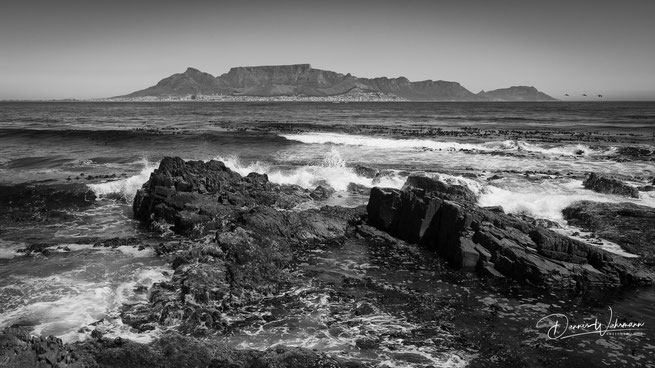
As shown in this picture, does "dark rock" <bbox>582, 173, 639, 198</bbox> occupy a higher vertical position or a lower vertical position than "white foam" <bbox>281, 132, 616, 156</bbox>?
lower

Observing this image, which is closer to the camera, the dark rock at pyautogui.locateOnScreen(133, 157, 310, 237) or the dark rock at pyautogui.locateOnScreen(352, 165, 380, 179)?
the dark rock at pyautogui.locateOnScreen(133, 157, 310, 237)

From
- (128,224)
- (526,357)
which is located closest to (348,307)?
(526,357)

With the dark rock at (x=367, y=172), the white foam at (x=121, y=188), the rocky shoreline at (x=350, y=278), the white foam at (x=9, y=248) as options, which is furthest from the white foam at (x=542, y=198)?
the white foam at (x=9, y=248)

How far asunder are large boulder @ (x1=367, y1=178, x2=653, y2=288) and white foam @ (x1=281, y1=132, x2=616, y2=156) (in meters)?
27.4

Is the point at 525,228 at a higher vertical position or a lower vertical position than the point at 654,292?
higher

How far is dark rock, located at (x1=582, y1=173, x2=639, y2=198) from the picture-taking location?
2295 cm

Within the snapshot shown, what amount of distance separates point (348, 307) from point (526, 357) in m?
4.70

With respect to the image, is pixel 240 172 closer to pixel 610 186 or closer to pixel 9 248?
pixel 9 248

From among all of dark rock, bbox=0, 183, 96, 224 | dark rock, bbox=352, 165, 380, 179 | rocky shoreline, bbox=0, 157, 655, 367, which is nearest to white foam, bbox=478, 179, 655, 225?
rocky shoreline, bbox=0, 157, 655, 367

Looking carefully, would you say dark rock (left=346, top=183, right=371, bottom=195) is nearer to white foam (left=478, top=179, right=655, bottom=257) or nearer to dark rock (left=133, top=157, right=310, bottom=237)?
dark rock (left=133, top=157, right=310, bottom=237)

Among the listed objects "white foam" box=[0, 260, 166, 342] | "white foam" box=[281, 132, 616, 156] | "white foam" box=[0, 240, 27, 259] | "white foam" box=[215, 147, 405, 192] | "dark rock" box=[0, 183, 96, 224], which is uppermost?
"white foam" box=[281, 132, 616, 156]

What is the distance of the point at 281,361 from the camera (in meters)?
8.54

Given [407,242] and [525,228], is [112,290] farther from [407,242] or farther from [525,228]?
[525,228]

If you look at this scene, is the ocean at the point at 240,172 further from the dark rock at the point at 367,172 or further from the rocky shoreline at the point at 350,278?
the rocky shoreline at the point at 350,278
